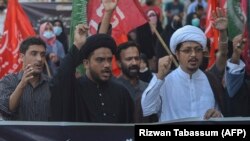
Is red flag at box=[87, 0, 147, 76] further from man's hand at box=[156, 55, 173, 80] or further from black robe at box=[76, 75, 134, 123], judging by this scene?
man's hand at box=[156, 55, 173, 80]

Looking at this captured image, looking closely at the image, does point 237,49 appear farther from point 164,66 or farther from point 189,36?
point 164,66

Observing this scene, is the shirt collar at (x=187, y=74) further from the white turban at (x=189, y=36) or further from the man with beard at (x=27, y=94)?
the man with beard at (x=27, y=94)

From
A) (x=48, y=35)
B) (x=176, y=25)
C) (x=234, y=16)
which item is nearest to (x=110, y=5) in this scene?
(x=234, y=16)

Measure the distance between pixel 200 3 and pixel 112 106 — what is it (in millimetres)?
11543

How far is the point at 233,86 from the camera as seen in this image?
6.95 metres

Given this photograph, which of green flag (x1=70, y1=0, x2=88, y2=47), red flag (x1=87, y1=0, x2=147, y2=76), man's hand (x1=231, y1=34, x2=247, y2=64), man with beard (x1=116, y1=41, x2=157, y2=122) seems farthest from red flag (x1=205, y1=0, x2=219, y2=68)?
man's hand (x1=231, y1=34, x2=247, y2=64)

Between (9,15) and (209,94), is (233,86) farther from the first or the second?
(9,15)

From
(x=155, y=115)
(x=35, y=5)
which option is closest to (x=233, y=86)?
(x=155, y=115)

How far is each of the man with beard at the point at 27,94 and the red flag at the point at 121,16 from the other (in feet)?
4.21

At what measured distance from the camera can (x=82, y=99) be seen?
673 cm

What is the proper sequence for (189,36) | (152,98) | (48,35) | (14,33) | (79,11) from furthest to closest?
1. (48,35)
2. (14,33)
3. (79,11)
4. (189,36)
5. (152,98)

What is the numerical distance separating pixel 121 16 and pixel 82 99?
2351 mm

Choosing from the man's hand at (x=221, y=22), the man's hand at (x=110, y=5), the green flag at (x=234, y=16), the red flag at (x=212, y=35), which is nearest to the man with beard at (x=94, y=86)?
the man's hand at (x=110, y=5)

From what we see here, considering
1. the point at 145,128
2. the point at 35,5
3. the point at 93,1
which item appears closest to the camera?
the point at 145,128
